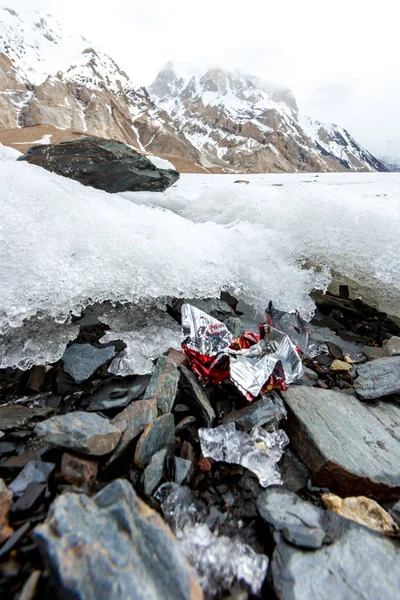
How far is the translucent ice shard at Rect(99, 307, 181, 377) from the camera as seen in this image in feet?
6.27

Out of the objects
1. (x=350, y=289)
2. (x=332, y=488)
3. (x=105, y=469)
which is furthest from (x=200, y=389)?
(x=350, y=289)

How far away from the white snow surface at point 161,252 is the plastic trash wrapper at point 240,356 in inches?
14.4

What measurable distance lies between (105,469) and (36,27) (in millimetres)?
175891

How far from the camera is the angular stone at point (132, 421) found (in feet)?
4.03

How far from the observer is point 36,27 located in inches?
4697

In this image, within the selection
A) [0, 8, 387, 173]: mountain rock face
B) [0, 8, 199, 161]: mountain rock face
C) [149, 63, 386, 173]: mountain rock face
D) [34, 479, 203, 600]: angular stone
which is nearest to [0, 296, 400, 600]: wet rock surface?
[34, 479, 203, 600]: angular stone

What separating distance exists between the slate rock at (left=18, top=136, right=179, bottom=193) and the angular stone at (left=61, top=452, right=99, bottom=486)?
497cm

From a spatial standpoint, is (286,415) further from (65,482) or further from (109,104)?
(109,104)

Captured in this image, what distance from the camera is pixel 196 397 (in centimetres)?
160

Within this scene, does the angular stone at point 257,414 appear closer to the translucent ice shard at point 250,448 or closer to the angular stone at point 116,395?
the translucent ice shard at point 250,448

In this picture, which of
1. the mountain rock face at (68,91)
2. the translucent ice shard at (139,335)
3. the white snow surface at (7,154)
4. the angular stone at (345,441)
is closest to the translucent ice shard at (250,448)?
the angular stone at (345,441)

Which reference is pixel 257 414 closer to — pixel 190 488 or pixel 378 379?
pixel 190 488

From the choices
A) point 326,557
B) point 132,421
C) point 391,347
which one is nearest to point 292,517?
point 326,557

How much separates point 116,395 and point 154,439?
1.51ft
